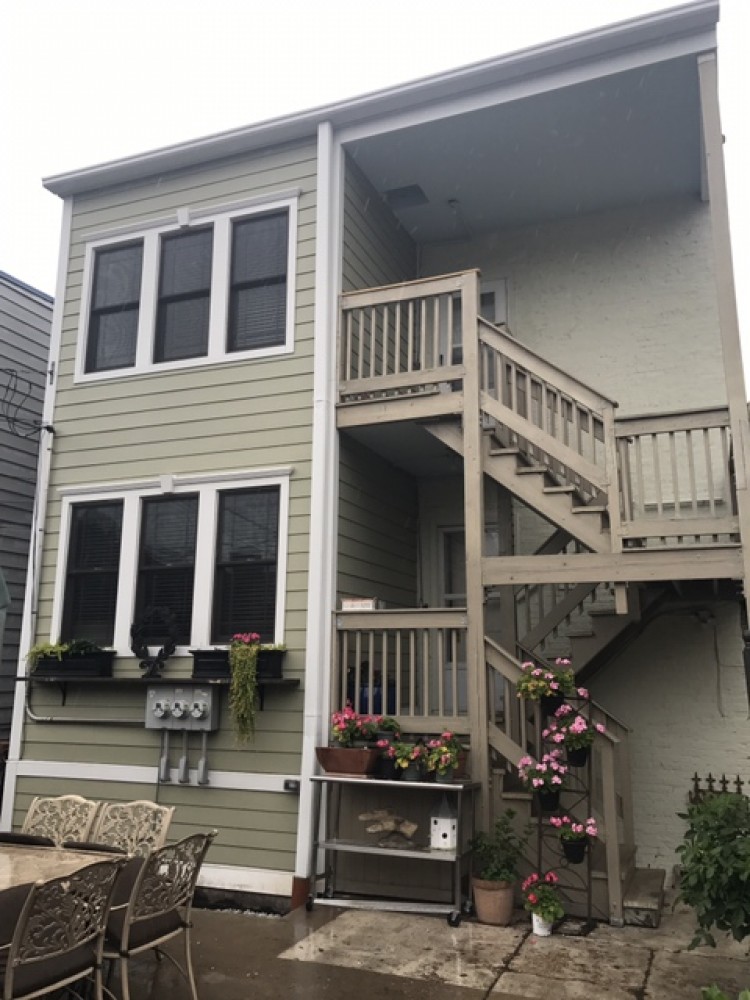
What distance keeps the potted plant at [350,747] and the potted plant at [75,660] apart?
2.24 m

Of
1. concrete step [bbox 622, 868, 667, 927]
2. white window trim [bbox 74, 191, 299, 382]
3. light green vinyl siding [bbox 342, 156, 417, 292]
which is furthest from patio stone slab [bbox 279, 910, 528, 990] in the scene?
light green vinyl siding [bbox 342, 156, 417, 292]

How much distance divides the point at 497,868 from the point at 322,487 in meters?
3.19

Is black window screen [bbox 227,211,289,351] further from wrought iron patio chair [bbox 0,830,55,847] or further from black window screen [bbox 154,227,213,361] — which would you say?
wrought iron patio chair [bbox 0,830,55,847]

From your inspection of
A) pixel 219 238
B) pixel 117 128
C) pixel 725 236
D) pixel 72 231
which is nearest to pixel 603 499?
pixel 725 236

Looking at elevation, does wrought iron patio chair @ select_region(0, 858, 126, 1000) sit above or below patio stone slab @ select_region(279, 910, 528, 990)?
above

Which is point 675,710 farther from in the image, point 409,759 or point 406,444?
point 406,444

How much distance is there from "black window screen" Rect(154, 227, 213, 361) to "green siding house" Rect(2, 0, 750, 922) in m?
0.03

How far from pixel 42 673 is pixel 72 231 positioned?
453 cm

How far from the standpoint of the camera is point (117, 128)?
23.4 meters

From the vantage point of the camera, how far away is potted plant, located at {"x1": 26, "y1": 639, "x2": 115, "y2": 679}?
7.18m

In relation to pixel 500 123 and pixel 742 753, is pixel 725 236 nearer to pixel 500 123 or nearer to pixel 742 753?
pixel 500 123

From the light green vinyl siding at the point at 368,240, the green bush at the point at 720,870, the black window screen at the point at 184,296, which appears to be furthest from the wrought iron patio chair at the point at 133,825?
the light green vinyl siding at the point at 368,240

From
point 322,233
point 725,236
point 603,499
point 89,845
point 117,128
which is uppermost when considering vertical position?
point 117,128

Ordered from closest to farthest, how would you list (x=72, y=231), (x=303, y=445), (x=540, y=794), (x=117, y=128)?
1. (x=540, y=794)
2. (x=303, y=445)
3. (x=72, y=231)
4. (x=117, y=128)
